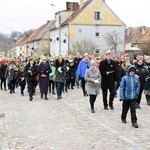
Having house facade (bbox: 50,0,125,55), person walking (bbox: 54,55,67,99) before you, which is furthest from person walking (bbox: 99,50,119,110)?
house facade (bbox: 50,0,125,55)

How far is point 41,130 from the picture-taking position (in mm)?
12062

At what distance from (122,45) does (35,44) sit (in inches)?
1069

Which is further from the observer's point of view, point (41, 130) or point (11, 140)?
point (41, 130)

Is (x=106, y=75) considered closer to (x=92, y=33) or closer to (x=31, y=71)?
(x=31, y=71)

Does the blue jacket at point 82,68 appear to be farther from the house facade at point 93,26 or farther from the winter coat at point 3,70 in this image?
the house facade at point 93,26

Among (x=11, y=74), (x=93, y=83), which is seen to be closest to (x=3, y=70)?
(x=11, y=74)

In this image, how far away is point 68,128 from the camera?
40.5ft

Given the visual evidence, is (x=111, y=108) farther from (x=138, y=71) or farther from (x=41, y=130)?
(x=41, y=130)

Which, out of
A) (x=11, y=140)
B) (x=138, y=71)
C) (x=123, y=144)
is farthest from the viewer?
(x=138, y=71)

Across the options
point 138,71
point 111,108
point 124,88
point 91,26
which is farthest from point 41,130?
point 91,26

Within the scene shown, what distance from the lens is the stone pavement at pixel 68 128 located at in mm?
10203

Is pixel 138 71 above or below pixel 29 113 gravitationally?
above

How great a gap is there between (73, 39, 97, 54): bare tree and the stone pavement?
1818 inches

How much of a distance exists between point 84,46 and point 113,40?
4806 mm
